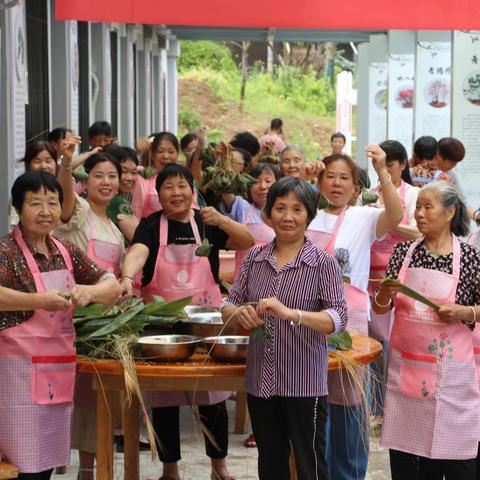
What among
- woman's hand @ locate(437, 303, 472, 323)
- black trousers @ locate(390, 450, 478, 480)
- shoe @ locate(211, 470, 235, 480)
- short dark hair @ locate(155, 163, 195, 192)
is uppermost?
short dark hair @ locate(155, 163, 195, 192)

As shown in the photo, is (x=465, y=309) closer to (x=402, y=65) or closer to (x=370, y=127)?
(x=402, y=65)

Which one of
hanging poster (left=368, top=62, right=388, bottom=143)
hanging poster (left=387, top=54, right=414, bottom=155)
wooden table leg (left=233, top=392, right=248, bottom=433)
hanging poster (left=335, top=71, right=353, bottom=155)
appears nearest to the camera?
wooden table leg (left=233, top=392, right=248, bottom=433)

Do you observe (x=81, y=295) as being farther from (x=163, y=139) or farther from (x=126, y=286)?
(x=163, y=139)

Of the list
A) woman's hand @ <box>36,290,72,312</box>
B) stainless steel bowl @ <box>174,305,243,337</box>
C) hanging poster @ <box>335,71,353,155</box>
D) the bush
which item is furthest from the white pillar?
woman's hand @ <box>36,290,72,312</box>

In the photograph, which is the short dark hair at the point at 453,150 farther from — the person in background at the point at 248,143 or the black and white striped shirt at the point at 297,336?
the black and white striped shirt at the point at 297,336

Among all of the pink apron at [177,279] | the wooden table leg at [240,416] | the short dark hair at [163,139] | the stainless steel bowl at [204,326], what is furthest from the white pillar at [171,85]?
→ the stainless steel bowl at [204,326]

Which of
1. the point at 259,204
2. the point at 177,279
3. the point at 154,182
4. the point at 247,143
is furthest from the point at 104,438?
the point at 247,143

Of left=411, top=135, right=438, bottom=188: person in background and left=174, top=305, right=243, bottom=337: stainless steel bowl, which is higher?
left=411, top=135, right=438, bottom=188: person in background

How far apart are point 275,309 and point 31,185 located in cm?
122

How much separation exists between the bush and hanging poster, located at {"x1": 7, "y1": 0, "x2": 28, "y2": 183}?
37.2m

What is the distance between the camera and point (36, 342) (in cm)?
483

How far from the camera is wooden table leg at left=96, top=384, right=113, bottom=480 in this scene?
16.6 feet

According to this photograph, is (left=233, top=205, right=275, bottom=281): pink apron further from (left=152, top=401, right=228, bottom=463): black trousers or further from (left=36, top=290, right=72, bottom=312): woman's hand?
(left=36, top=290, right=72, bottom=312): woman's hand

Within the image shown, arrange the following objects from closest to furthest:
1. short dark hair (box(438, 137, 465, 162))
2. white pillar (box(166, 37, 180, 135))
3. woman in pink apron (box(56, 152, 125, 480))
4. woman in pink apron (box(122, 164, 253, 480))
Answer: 1. woman in pink apron (box(56, 152, 125, 480))
2. woman in pink apron (box(122, 164, 253, 480))
3. short dark hair (box(438, 137, 465, 162))
4. white pillar (box(166, 37, 180, 135))
